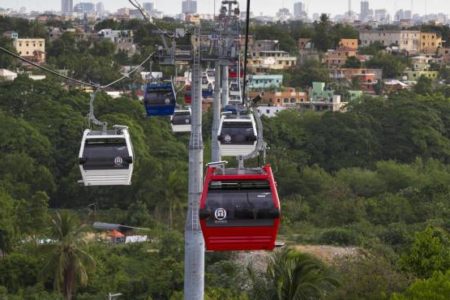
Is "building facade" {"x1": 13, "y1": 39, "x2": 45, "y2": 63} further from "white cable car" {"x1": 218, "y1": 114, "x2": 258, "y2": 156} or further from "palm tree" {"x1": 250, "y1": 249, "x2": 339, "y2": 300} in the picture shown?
"white cable car" {"x1": 218, "y1": 114, "x2": 258, "y2": 156}

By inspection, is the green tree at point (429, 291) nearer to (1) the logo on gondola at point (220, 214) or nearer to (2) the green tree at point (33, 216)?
(1) the logo on gondola at point (220, 214)

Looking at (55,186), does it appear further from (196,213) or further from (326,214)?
(196,213)

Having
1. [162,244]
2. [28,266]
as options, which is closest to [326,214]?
[162,244]

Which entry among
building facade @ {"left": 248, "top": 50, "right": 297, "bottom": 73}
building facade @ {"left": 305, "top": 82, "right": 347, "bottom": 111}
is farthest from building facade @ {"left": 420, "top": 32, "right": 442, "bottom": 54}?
building facade @ {"left": 305, "top": 82, "right": 347, "bottom": 111}

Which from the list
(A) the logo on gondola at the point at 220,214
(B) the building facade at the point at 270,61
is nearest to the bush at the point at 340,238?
(A) the logo on gondola at the point at 220,214

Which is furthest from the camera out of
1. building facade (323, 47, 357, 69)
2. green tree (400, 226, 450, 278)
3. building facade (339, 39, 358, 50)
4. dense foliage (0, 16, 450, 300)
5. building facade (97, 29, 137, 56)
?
building facade (339, 39, 358, 50)

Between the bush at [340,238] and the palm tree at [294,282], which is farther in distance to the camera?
the bush at [340,238]

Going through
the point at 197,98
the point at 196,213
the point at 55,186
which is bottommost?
the point at 55,186
